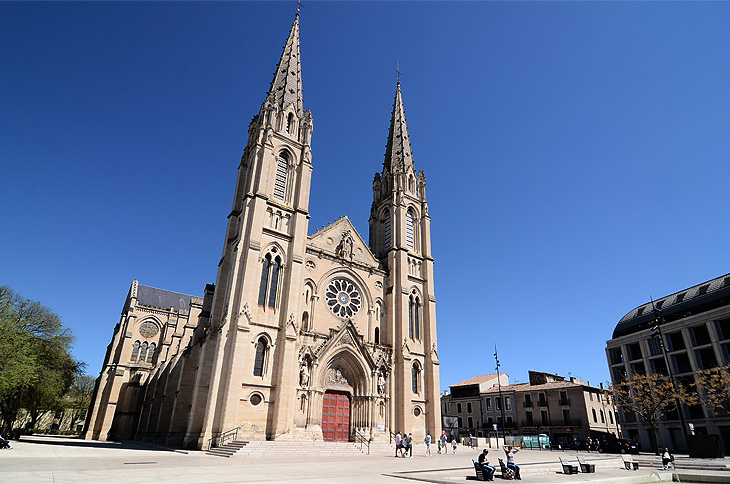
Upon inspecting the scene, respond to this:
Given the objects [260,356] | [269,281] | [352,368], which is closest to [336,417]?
[352,368]

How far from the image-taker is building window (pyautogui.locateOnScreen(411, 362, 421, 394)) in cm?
3297

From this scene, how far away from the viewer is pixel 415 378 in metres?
33.5

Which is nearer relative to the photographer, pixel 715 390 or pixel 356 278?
pixel 356 278

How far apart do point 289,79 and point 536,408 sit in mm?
50589

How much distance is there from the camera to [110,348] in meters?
50.5

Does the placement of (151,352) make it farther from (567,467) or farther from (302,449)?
(567,467)

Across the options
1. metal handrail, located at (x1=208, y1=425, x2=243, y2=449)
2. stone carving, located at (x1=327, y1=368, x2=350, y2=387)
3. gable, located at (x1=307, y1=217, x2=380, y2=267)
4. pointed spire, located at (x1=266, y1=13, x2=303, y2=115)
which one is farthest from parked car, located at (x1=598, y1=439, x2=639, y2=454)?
pointed spire, located at (x1=266, y1=13, x2=303, y2=115)

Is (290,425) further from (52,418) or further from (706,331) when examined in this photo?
(52,418)

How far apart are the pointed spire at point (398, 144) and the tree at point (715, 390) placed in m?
31.8

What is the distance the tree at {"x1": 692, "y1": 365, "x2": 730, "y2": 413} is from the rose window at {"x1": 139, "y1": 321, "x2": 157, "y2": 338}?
5760 centimetres

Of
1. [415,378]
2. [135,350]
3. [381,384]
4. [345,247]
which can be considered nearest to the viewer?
[381,384]

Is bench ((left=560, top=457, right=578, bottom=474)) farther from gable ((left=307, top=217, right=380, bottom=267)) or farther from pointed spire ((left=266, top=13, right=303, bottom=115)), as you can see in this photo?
pointed spire ((left=266, top=13, right=303, bottom=115))

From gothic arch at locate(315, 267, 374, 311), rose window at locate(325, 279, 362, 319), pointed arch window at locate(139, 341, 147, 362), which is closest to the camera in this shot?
rose window at locate(325, 279, 362, 319)

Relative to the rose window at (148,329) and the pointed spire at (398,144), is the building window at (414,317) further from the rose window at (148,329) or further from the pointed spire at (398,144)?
A: the rose window at (148,329)
